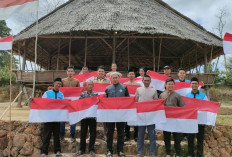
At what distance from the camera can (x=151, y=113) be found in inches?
182

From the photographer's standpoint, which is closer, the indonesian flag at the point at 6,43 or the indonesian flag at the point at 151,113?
the indonesian flag at the point at 151,113

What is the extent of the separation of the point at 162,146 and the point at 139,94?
4.61ft

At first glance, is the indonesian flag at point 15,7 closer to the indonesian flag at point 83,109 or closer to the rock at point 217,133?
the indonesian flag at point 83,109

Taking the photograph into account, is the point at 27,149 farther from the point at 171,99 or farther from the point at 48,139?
the point at 171,99

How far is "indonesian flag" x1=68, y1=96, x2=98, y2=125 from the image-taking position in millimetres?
4742

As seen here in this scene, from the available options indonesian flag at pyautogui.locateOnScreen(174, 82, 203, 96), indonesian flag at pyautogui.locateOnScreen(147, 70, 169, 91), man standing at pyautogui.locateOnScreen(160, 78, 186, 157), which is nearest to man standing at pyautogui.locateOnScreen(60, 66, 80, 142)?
man standing at pyautogui.locateOnScreen(160, 78, 186, 157)

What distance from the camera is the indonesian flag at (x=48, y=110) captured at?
4957mm

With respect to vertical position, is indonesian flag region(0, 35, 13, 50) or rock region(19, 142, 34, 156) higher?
indonesian flag region(0, 35, 13, 50)

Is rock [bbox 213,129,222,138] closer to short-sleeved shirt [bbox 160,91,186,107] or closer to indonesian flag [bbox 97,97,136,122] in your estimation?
short-sleeved shirt [bbox 160,91,186,107]

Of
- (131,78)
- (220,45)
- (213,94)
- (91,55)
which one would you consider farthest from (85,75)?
(213,94)

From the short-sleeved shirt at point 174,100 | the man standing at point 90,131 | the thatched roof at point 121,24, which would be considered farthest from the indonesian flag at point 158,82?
the thatched roof at point 121,24

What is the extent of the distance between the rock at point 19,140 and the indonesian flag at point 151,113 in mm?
2869

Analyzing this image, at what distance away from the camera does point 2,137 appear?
573 centimetres

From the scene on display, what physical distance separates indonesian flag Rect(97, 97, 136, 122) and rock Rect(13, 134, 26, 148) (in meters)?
2.15
